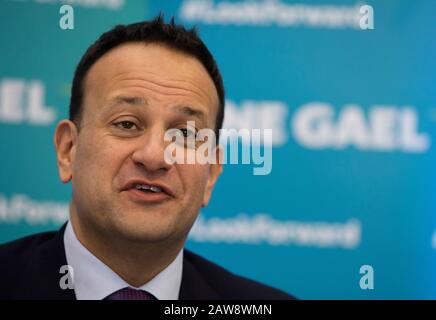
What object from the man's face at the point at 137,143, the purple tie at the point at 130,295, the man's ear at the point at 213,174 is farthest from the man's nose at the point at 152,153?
the purple tie at the point at 130,295

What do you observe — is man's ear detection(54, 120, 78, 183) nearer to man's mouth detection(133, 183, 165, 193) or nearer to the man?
the man

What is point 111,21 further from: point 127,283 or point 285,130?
point 127,283

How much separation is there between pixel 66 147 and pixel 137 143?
0.30 m

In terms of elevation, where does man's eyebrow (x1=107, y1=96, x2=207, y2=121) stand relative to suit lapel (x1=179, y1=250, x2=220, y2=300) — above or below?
above

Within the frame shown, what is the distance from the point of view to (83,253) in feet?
5.08

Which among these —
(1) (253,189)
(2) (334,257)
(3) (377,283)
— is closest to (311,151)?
(1) (253,189)

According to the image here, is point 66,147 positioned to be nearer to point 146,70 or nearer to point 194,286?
point 146,70

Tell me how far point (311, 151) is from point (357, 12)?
572 millimetres

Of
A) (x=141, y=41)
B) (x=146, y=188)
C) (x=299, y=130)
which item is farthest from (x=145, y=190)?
(x=299, y=130)

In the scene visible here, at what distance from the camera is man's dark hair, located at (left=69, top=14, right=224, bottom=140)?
5.24ft

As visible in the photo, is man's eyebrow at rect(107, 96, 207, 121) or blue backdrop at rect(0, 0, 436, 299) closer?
man's eyebrow at rect(107, 96, 207, 121)

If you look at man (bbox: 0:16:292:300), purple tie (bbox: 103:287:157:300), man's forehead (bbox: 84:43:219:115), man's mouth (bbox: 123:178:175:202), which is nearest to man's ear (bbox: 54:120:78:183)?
man (bbox: 0:16:292:300)

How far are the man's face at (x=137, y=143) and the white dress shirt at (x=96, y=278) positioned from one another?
10 centimetres

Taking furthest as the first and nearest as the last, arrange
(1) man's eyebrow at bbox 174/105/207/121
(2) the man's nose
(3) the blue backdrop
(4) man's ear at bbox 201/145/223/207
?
(3) the blue backdrop → (4) man's ear at bbox 201/145/223/207 → (1) man's eyebrow at bbox 174/105/207/121 → (2) the man's nose
